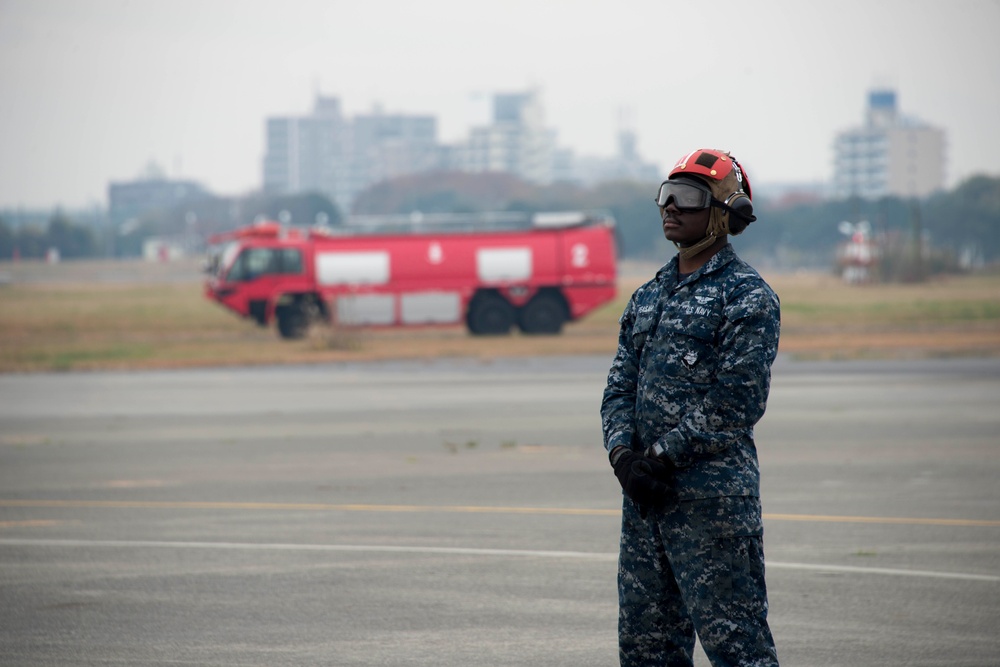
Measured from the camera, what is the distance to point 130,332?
41.2 m

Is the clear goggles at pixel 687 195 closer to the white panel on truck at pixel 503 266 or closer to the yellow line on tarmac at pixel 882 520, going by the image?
the yellow line on tarmac at pixel 882 520

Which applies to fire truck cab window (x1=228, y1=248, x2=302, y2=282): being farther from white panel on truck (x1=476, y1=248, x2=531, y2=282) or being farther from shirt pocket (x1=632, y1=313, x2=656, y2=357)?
shirt pocket (x1=632, y1=313, x2=656, y2=357)

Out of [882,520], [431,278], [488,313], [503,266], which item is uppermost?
[503,266]

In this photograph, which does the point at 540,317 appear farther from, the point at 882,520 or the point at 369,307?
the point at 882,520

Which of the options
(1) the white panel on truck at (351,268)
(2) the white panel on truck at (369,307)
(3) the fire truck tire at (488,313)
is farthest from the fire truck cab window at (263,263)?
(3) the fire truck tire at (488,313)

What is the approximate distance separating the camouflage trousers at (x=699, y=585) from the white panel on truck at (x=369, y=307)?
1266 inches

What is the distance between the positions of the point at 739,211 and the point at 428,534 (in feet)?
18.1

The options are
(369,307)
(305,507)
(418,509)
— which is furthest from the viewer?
(369,307)

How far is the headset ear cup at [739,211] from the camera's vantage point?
4.44 meters

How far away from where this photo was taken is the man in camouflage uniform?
4.29 meters

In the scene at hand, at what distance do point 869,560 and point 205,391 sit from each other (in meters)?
15.4

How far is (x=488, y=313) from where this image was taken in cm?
3725

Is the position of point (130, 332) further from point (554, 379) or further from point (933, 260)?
point (933, 260)

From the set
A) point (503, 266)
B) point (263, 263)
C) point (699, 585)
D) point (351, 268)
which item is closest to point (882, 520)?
point (699, 585)
